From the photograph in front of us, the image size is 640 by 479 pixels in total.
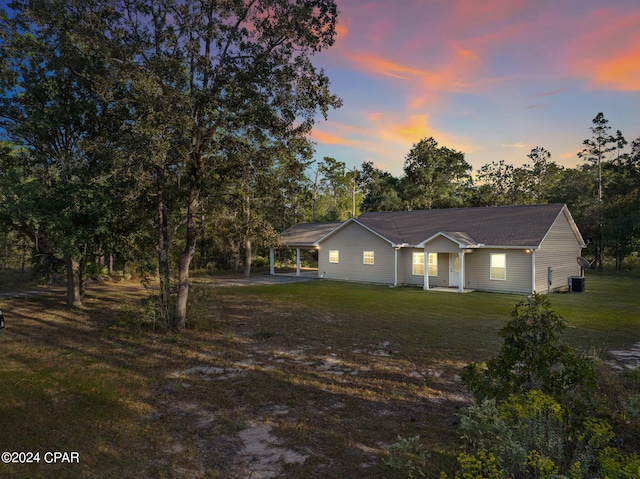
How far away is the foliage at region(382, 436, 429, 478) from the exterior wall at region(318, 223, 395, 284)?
18.5m

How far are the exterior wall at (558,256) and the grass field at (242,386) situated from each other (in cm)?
590

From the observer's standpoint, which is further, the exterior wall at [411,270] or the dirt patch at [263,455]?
the exterior wall at [411,270]

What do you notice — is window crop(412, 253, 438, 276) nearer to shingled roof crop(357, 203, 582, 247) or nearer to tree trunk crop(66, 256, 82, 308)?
shingled roof crop(357, 203, 582, 247)

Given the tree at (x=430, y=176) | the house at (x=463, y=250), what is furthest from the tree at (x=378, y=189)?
the house at (x=463, y=250)

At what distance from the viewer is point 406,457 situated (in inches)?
158

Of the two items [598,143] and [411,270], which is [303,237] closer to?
[411,270]

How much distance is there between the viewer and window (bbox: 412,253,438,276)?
840 inches

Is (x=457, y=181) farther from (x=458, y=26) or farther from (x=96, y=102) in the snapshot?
(x=96, y=102)

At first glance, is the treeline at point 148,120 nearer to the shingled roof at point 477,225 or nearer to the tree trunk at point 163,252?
the tree trunk at point 163,252

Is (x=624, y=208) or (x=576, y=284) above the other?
(x=624, y=208)

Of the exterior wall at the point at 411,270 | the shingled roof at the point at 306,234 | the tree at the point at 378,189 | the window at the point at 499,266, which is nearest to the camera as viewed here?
the window at the point at 499,266

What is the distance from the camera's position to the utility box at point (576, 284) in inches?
764

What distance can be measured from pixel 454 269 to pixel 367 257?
5.54 meters

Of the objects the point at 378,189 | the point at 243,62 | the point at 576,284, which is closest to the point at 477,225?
the point at 576,284
